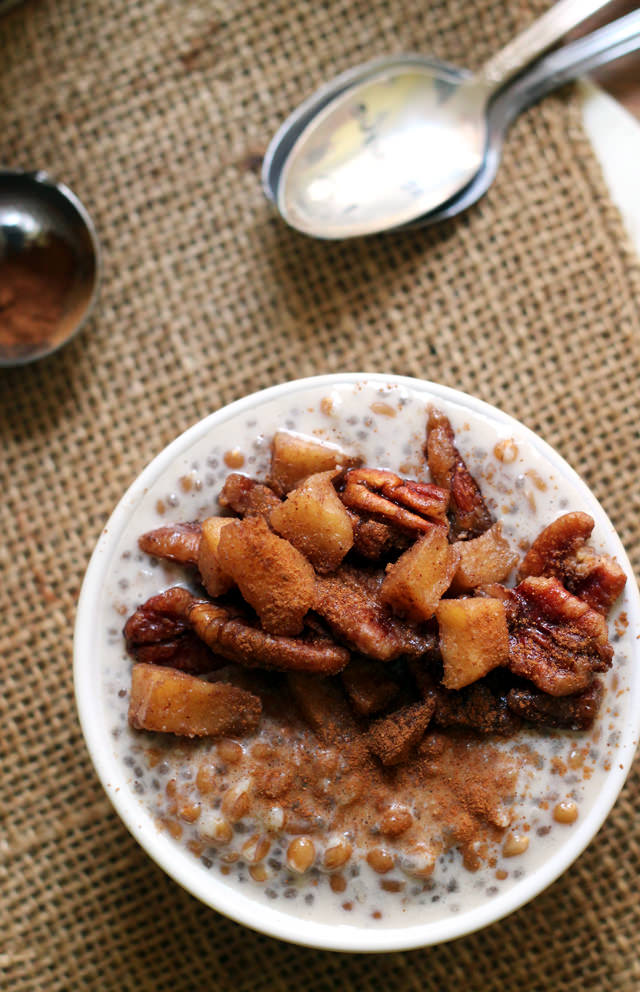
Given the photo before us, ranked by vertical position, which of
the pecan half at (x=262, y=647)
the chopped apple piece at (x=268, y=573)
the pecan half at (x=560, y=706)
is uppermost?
the chopped apple piece at (x=268, y=573)

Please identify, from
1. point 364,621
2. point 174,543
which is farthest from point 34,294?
point 364,621

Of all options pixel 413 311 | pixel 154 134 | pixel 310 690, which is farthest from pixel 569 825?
pixel 154 134

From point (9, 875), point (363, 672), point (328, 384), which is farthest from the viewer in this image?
point (9, 875)

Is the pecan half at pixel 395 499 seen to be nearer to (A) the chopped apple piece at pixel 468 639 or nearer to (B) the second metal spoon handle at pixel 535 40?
(A) the chopped apple piece at pixel 468 639

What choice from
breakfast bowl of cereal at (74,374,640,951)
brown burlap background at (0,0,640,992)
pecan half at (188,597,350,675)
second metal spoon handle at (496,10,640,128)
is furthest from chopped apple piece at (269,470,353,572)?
second metal spoon handle at (496,10,640,128)

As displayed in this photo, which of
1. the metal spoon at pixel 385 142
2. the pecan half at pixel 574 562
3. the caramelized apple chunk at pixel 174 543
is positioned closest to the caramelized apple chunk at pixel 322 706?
the caramelized apple chunk at pixel 174 543

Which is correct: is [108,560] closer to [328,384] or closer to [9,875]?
[328,384]

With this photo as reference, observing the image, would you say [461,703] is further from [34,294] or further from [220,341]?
[34,294]
